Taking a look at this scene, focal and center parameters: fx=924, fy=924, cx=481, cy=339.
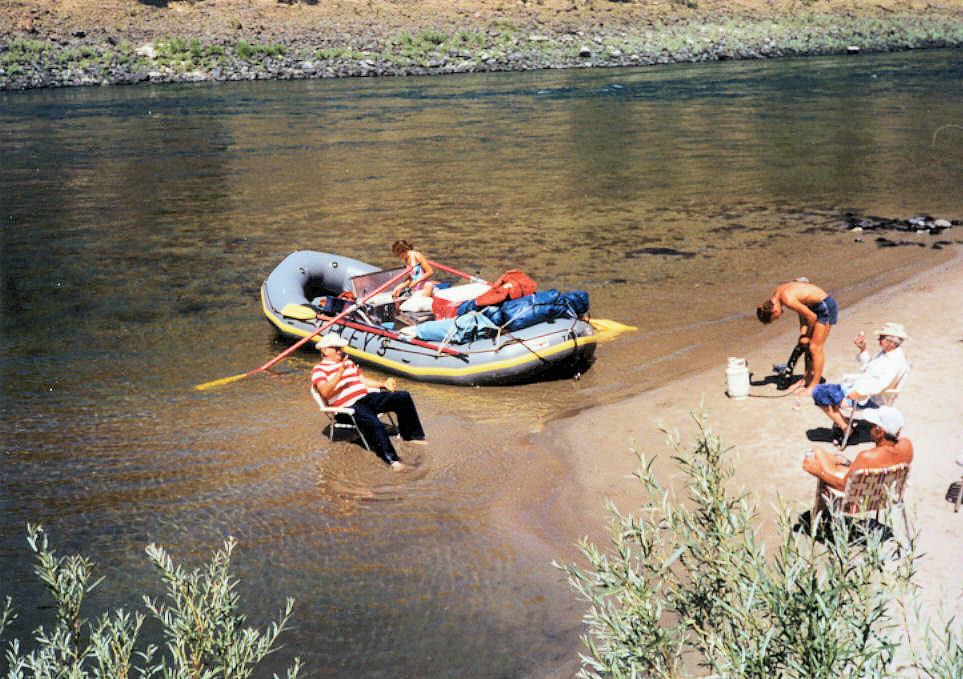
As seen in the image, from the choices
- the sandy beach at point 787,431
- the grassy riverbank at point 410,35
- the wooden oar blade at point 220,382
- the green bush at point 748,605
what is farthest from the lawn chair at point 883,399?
the grassy riverbank at point 410,35

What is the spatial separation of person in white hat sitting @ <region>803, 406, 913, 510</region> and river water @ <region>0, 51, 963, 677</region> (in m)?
1.86

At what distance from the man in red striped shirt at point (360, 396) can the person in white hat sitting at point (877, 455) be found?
3.97 m

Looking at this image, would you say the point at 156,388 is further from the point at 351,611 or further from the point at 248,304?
the point at 351,611

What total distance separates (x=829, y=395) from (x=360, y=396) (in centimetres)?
413

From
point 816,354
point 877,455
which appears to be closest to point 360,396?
point 816,354

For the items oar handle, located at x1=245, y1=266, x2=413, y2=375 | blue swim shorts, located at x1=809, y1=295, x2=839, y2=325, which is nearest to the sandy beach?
blue swim shorts, located at x1=809, y1=295, x2=839, y2=325

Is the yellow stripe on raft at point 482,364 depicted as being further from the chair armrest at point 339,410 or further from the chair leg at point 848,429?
the chair leg at point 848,429

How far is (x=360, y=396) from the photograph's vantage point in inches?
342

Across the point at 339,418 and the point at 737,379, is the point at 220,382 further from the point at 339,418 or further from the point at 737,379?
the point at 737,379

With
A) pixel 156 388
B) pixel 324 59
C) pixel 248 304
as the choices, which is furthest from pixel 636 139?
pixel 324 59

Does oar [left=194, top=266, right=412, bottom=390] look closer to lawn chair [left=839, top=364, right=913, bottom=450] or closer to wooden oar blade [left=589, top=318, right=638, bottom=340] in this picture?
wooden oar blade [left=589, top=318, right=638, bottom=340]

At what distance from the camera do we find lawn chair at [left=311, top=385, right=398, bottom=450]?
28.1ft

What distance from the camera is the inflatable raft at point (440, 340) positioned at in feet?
33.1

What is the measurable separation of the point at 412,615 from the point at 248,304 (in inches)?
339
